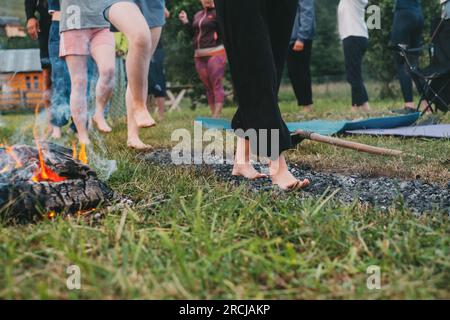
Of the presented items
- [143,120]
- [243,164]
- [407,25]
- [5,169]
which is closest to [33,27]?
[143,120]

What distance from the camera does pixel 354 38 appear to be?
22.6 ft

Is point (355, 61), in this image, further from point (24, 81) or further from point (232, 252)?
point (24, 81)

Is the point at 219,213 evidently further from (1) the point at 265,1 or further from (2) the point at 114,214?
(1) the point at 265,1

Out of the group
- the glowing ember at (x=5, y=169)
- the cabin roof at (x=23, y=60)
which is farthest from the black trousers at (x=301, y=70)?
the cabin roof at (x=23, y=60)

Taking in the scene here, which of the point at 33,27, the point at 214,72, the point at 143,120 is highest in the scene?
the point at 33,27

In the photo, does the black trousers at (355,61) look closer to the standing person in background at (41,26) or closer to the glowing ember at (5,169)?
the standing person in background at (41,26)

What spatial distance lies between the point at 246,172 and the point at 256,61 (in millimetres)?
598

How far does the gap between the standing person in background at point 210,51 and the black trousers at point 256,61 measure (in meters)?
4.94

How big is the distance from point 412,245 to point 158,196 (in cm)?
109

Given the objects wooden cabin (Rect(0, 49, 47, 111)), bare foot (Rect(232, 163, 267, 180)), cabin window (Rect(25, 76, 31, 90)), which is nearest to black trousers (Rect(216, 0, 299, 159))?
bare foot (Rect(232, 163, 267, 180))

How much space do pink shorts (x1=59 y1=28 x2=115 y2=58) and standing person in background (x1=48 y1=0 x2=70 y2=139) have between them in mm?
688

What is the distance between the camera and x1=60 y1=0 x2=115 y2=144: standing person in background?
4.11 meters

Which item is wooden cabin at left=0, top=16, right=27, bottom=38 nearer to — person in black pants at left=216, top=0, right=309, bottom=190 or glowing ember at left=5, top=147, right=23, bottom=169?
glowing ember at left=5, top=147, right=23, bottom=169
